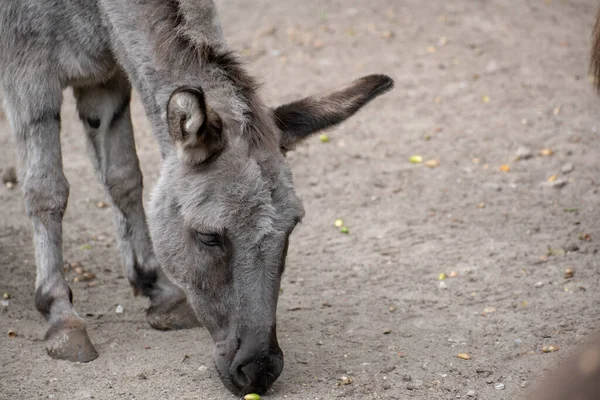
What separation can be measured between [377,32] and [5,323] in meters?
6.79

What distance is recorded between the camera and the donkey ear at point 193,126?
393 centimetres

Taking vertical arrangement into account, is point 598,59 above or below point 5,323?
above

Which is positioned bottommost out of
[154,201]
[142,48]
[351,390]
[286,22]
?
[286,22]

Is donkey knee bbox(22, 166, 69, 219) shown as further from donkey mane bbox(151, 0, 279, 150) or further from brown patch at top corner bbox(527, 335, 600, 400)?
brown patch at top corner bbox(527, 335, 600, 400)

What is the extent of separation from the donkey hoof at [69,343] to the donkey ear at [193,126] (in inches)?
56.9

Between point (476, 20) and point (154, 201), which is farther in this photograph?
point (476, 20)

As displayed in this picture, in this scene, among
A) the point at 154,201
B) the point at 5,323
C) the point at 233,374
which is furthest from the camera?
the point at 5,323

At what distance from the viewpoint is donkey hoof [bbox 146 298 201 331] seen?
5.32 metres

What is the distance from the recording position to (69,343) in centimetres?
483

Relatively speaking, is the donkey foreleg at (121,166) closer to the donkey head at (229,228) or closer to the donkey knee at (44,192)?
the donkey knee at (44,192)

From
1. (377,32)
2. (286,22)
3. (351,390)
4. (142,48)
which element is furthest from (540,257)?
(286,22)

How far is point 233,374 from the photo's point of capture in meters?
4.13

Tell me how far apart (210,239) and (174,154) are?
22.1 inches

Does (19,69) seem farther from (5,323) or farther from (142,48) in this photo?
(5,323)
